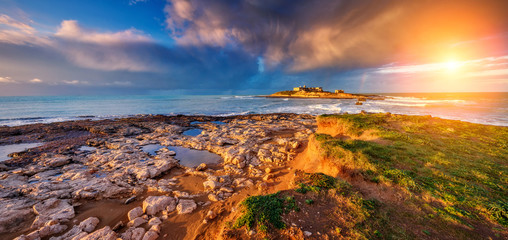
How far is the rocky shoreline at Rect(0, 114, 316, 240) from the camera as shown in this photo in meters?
5.38

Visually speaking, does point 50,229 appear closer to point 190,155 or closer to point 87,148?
point 190,155

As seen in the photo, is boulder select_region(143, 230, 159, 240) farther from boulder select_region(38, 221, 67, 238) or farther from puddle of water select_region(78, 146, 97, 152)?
puddle of water select_region(78, 146, 97, 152)

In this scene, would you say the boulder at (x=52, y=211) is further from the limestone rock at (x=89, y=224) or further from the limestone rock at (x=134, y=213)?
the limestone rock at (x=134, y=213)

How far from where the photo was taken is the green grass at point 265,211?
401 cm

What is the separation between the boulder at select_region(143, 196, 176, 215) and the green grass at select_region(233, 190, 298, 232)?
A: 11.7 feet

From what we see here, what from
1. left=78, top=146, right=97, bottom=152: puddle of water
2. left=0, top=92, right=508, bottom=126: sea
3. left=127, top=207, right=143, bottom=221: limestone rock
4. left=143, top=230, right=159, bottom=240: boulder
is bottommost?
left=143, top=230, right=159, bottom=240: boulder

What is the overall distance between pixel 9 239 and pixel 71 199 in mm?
1721

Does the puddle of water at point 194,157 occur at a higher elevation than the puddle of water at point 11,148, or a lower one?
lower

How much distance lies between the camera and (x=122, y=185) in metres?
7.78

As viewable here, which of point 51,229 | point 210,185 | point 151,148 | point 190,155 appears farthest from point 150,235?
point 151,148

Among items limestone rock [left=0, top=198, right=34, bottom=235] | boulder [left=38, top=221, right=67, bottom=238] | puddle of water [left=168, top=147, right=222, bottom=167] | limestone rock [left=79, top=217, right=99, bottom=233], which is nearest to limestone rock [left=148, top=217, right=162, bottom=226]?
limestone rock [left=79, top=217, right=99, bottom=233]

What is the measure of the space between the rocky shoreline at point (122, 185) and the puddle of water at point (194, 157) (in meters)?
0.52

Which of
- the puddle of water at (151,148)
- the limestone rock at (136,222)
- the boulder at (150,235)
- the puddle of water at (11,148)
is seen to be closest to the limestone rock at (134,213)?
the limestone rock at (136,222)

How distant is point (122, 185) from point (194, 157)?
4.60m
